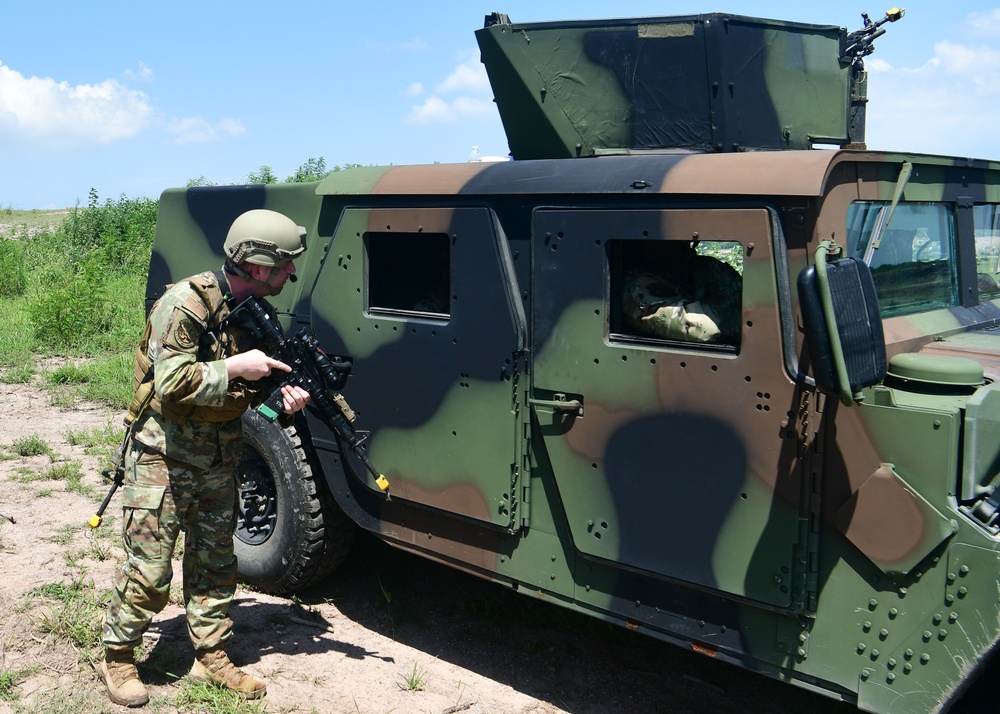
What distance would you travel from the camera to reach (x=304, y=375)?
3533mm

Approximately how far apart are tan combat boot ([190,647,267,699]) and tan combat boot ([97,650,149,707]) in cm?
20

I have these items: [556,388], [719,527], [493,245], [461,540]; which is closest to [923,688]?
[719,527]

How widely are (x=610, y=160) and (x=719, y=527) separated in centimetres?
127

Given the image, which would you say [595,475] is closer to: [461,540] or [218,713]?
[461,540]

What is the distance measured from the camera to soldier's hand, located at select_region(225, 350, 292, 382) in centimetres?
311

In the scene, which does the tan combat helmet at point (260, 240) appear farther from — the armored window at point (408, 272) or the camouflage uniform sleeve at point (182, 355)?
the armored window at point (408, 272)

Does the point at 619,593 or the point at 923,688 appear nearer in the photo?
the point at 923,688

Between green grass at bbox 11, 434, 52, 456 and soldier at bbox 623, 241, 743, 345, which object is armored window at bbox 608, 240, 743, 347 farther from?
green grass at bbox 11, 434, 52, 456

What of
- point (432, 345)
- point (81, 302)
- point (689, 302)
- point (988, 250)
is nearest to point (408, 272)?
point (432, 345)

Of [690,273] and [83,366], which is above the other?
[690,273]

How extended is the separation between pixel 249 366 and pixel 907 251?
231 centimetres

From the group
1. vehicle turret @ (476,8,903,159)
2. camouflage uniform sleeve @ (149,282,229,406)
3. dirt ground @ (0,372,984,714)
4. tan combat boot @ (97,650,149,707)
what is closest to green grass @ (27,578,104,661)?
dirt ground @ (0,372,984,714)

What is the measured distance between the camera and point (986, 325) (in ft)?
11.5

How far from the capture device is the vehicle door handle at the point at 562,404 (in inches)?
125
